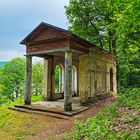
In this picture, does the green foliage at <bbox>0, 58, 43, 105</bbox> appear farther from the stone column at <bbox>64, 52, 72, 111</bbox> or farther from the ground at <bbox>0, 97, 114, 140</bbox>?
the stone column at <bbox>64, 52, 72, 111</bbox>

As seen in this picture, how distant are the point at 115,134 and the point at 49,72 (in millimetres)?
11852

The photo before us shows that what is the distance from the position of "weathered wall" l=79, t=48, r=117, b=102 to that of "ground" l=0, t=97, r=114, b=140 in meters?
2.31

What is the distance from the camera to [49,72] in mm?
17891

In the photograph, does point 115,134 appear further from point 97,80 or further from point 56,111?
point 97,80

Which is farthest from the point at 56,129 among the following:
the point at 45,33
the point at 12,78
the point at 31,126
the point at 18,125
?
the point at 12,78

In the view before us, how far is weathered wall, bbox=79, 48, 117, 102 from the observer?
15508 millimetres

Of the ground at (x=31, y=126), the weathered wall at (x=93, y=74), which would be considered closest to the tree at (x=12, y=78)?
the weathered wall at (x=93, y=74)

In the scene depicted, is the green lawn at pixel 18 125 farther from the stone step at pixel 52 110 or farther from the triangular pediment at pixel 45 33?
the triangular pediment at pixel 45 33

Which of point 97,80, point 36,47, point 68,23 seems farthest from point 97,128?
point 68,23

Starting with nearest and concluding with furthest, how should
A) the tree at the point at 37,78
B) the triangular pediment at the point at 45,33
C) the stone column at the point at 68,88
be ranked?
the stone column at the point at 68,88 < the triangular pediment at the point at 45,33 < the tree at the point at 37,78

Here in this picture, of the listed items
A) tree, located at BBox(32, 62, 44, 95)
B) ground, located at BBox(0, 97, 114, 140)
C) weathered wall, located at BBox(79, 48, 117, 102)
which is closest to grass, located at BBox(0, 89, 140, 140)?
ground, located at BBox(0, 97, 114, 140)

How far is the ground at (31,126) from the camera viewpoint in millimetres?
9374

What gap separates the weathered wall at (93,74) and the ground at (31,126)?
2312mm

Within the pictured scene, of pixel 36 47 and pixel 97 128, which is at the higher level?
pixel 36 47
